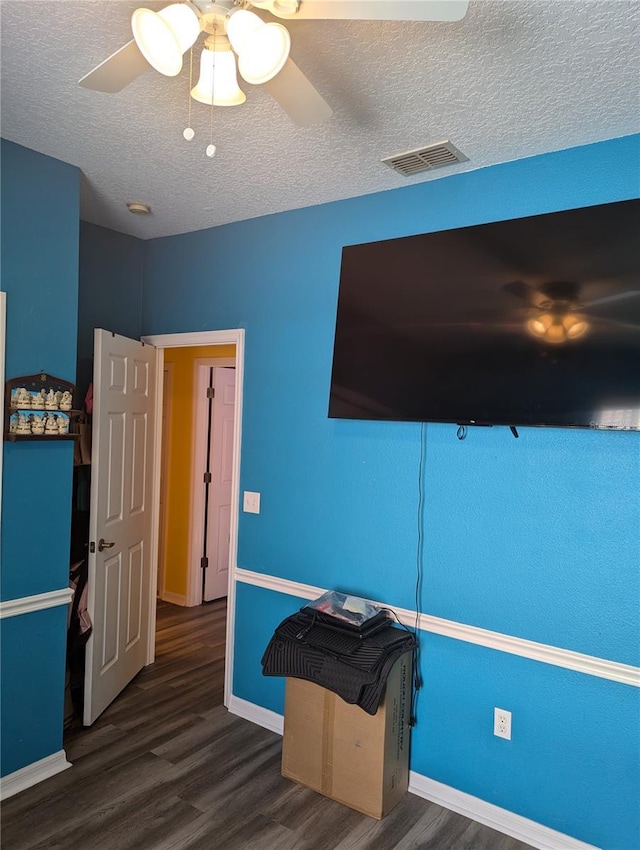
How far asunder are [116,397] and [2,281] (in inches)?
36.4

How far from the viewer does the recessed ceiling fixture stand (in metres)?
3.08

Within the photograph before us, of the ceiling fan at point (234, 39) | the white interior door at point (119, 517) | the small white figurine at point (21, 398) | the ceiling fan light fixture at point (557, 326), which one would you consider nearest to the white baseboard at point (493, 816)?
the white interior door at point (119, 517)

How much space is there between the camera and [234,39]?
130 centimetres

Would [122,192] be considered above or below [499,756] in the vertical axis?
above

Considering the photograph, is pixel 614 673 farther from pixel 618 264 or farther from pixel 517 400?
pixel 618 264

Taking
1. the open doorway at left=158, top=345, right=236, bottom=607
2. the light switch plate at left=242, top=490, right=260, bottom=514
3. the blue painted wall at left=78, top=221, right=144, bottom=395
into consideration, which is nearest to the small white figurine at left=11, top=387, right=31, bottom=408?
the blue painted wall at left=78, top=221, right=144, bottom=395

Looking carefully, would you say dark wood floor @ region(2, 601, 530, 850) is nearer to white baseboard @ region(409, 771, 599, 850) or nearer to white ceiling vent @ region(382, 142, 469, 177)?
white baseboard @ region(409, 771, 599, 850)

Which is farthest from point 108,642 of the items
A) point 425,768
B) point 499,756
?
point 499,756

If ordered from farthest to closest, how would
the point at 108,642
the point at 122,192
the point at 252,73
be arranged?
the point at 108,642, the point at 122,192, the point at 252,73

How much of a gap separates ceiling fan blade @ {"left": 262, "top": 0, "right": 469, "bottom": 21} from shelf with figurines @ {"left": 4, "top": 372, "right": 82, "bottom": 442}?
1791 mm

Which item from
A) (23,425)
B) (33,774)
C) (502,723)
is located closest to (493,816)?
(502,723)

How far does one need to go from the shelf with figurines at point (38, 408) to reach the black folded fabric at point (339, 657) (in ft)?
4.38

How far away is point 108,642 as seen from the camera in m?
3.18

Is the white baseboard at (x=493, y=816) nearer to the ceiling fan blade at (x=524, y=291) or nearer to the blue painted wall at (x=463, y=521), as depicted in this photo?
the blue painted wall at (x=463, y=521)
